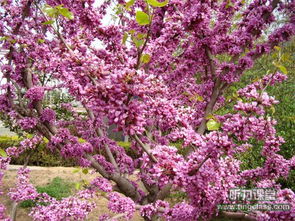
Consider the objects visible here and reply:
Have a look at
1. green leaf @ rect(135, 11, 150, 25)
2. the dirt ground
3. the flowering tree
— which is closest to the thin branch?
the flowering tree

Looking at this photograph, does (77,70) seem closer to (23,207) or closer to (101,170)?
(101,170)

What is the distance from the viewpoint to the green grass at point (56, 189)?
7.18 m

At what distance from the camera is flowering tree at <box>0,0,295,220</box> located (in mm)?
1523

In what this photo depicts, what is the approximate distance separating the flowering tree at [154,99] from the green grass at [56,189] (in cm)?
405

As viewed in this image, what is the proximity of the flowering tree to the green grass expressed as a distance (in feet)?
13.3

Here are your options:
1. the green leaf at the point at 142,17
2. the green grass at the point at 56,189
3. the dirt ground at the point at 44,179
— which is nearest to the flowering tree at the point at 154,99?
the green leaf at the point at 142,17

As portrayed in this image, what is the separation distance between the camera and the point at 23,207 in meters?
7.15

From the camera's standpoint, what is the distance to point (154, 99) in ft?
6.34

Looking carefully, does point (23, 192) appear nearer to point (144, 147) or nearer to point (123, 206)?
point (123, 206)

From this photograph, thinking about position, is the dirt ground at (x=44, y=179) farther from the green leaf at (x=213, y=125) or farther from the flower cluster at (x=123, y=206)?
the green leaf at (x=213, y=125)

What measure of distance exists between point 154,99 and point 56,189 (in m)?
7.14

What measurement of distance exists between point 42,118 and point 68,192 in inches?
216

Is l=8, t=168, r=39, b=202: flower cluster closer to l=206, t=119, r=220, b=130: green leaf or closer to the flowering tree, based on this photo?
the flowering tree

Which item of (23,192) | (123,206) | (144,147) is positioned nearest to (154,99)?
(144,147)
